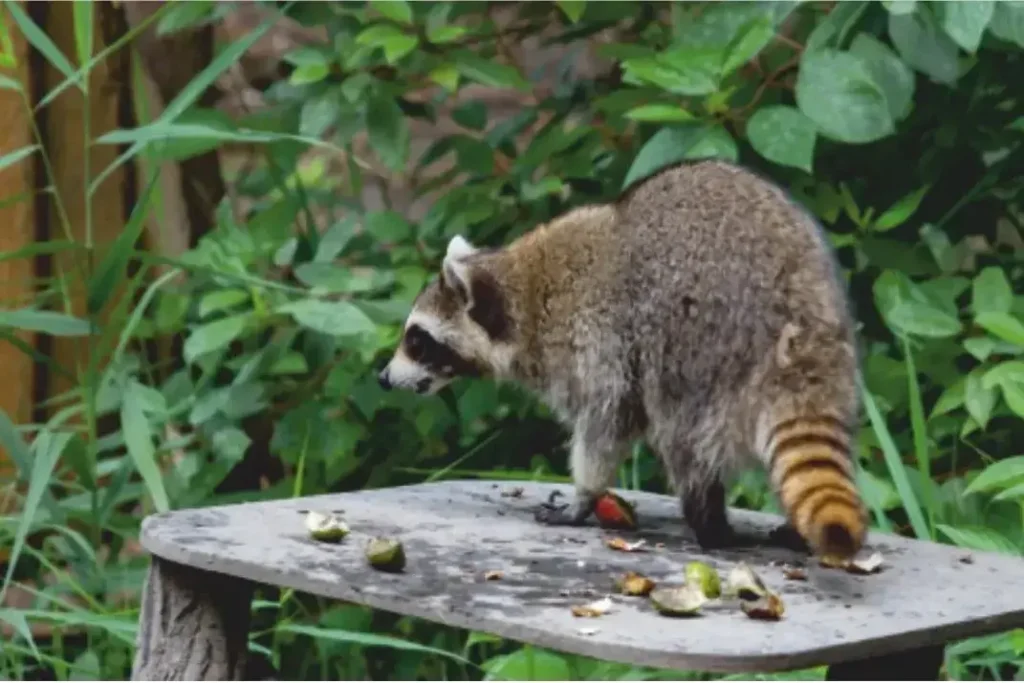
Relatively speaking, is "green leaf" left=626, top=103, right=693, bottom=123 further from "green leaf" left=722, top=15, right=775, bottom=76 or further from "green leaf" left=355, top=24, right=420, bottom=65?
"green leaf" left=355, top=24, right=420, bottom=65

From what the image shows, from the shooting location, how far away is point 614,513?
97.2 inches

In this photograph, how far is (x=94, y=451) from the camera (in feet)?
9.57

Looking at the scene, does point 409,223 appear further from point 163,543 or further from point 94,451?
point 163,543

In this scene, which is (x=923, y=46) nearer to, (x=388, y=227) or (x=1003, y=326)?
(x=1003, y=326)

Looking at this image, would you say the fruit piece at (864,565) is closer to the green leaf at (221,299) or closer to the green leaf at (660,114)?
the green leaf at (660,114)

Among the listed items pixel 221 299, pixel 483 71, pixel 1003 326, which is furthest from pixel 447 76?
pixel 1003 326

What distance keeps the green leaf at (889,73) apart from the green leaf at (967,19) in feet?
0.55

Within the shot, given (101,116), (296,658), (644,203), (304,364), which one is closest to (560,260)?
(644,203)

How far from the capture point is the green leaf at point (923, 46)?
112 inches

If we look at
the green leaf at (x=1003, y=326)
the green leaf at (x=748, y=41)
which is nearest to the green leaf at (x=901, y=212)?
the green leaf at (x=1003, y=326)

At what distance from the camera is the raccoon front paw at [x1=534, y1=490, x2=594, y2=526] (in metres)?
2.47

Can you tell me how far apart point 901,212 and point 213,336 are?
121 centimetres

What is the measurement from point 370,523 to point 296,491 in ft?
2.69

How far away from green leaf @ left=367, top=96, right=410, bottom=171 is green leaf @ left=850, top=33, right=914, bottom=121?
84 cm
